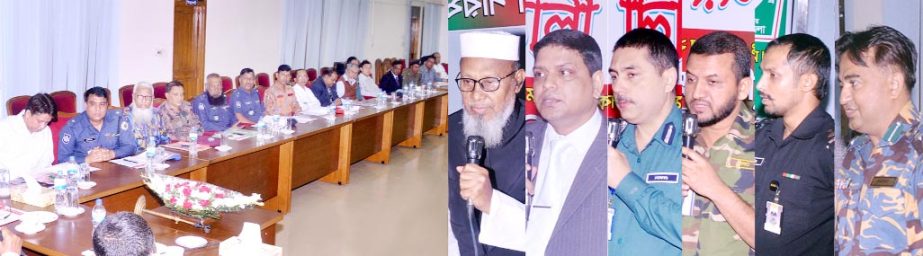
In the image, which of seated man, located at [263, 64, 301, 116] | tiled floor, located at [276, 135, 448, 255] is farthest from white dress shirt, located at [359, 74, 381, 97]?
seated man, located at [263, 64, 301, 116]

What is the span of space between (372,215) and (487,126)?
3.72 meters

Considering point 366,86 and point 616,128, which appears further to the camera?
point 366,86

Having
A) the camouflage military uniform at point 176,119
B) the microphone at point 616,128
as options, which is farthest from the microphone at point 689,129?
the camouflage military uniform at point 176,119

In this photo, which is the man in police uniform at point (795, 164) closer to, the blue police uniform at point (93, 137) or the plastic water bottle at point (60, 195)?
the plastic water bottle at point (60, 195)

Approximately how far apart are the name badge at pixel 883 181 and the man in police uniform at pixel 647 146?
42 cm

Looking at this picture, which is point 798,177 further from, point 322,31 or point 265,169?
point 322,31

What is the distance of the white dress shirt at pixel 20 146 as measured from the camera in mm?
3863

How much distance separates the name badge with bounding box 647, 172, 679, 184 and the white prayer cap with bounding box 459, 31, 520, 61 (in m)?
0.39

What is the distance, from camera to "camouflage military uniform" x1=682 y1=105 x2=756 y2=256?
5.13 feet

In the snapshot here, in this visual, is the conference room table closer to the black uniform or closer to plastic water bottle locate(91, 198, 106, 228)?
plastic water bottle locate(91, 198, 106, 228)

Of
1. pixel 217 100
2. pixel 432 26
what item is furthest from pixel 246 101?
pixel 432 26

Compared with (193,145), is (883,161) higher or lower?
higher

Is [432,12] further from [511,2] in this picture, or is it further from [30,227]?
[511,2]

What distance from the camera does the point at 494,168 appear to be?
1.74m
